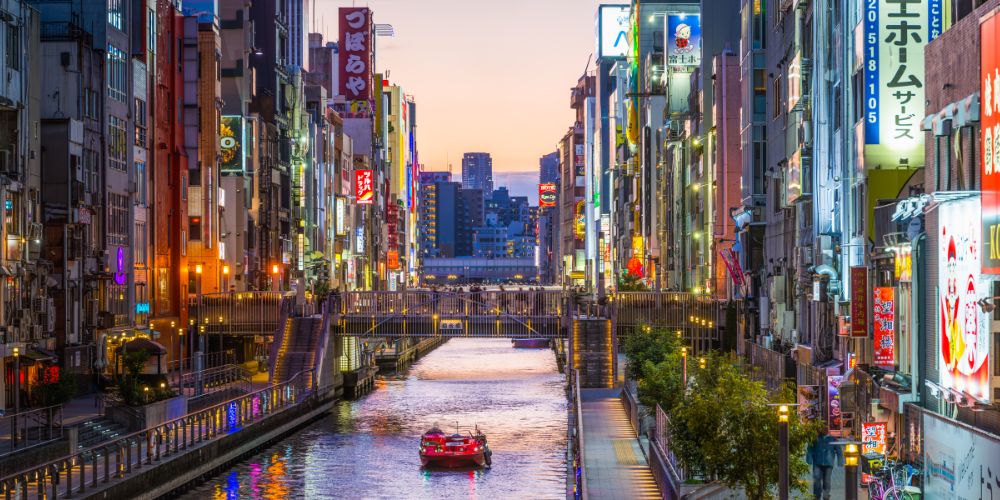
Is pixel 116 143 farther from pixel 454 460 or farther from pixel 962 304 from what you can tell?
pixel 962 304

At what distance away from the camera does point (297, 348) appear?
82.7 metres

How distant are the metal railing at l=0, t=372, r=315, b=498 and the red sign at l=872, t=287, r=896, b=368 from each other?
20.4 meters

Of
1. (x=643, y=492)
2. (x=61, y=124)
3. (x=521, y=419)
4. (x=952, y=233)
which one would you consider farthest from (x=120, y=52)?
(x=952, y=233)

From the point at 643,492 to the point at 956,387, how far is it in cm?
1311

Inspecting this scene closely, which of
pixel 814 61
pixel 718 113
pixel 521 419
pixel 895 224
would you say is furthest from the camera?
pixel 718 113

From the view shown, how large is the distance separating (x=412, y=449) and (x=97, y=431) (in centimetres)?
1782

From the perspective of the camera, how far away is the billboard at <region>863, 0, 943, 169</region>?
3909cm

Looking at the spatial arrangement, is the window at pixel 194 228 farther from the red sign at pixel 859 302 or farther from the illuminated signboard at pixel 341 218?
the red sign at pixel 859 302

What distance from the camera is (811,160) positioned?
179 ft

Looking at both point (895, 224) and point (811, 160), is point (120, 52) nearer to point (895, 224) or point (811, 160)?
point (811, 160)

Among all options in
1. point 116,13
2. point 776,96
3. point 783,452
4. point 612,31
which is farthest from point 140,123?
point 612,31

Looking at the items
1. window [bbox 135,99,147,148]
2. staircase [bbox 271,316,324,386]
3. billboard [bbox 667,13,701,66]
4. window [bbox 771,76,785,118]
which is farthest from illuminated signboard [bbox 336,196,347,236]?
window [bbox 771,76,785,118]

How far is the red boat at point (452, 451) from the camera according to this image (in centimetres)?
6031

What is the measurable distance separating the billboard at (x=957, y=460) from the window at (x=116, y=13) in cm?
4912
